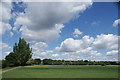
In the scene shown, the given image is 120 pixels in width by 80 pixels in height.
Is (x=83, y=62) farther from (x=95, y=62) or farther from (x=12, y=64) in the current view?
(x=12, y=64)

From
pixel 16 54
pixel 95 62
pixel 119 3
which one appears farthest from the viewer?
pixel 95 62

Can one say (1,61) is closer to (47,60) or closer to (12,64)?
(12,64)

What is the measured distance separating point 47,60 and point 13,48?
3456 cm

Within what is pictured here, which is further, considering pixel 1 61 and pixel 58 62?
pixel 58 62

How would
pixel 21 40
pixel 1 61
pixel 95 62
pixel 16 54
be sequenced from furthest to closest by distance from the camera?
pixel 95 62 < pixel 21 40 < pixel 16 54 < pixel 1 61

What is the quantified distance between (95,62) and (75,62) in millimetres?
10160

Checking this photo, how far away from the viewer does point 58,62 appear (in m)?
82.1

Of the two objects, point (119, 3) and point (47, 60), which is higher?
point (119, 3)

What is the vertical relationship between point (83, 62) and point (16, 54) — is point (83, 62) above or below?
below

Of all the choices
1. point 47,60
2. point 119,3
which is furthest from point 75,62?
point 119,3

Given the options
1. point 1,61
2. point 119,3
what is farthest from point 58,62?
point 119,3

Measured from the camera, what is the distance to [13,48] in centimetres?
5891

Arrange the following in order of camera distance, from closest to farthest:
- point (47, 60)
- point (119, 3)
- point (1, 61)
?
point (119, 3)
point (1, 61)
point (47, 60)

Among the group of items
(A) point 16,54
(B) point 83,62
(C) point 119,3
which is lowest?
(B) point 83,62
